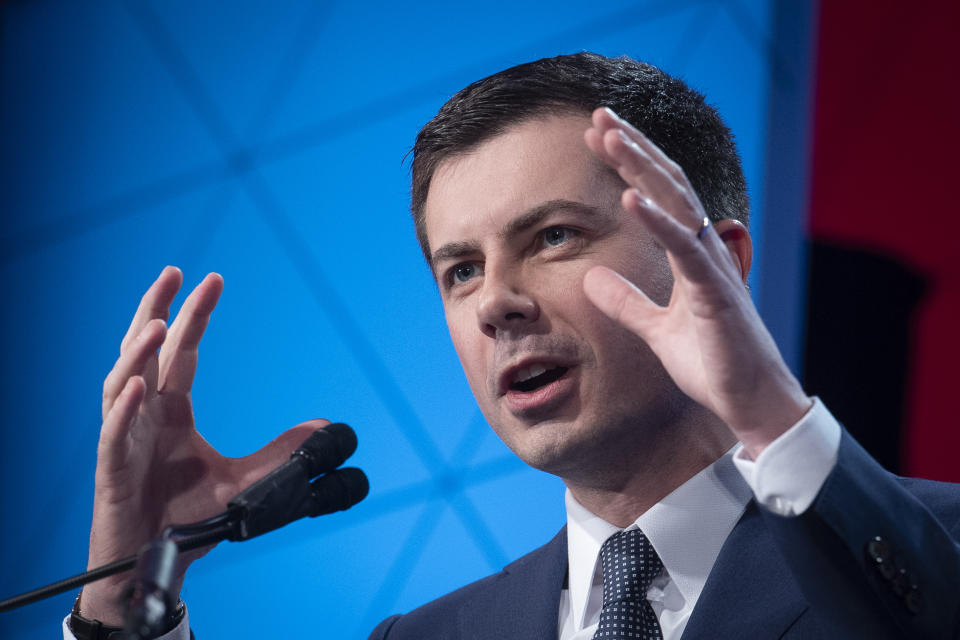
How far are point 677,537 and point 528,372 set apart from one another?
0.35 m

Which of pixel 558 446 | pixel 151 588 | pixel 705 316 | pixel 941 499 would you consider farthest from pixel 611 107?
pixel 151 588

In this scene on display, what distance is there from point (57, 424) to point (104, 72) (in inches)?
44.5

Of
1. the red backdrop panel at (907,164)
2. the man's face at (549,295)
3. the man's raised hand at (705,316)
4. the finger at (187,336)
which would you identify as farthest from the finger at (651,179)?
the red backdrop panel at (907,164)

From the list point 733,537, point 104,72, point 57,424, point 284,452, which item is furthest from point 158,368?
point 104,72

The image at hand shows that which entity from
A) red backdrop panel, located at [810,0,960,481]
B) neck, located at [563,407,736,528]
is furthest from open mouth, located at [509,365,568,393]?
red backdrop panel, located at [810,0,960,481]

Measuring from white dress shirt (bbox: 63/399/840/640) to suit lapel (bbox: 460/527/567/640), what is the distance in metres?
0.03

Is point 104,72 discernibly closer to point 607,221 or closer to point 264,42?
point 264,42

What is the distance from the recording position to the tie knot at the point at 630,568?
1476 millimetres

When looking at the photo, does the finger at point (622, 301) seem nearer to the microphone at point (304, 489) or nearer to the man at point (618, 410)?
the man at point (618, 410)

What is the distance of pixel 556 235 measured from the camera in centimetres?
157

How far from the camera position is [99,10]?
3.12 m

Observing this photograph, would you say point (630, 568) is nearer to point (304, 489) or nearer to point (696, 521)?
point (696, 521)

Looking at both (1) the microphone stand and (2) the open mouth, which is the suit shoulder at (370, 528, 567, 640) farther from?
(1) the microphone stand

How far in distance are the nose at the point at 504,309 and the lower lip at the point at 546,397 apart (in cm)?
10
